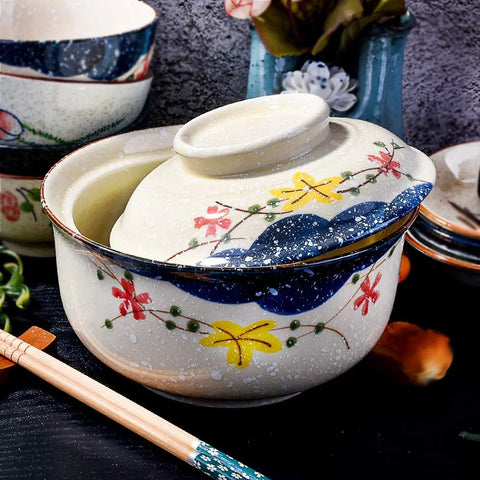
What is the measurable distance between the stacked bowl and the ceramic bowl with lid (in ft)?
0.52

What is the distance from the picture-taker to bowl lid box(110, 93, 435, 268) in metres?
0.54

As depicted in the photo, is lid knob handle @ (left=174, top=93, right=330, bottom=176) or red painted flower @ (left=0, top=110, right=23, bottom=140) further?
red painted flower @ (left=0, top=110, right=23, bottom=140)

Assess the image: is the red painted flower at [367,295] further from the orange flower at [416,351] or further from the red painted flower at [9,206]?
the red painted flower at [9,206]

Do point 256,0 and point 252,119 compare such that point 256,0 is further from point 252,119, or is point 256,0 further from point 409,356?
point 409,356

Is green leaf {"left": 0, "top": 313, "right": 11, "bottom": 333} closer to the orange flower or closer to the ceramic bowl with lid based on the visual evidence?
the ceramic bowl with lid

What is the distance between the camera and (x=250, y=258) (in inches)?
20.8

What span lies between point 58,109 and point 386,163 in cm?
41

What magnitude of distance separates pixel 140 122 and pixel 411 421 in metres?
0.52

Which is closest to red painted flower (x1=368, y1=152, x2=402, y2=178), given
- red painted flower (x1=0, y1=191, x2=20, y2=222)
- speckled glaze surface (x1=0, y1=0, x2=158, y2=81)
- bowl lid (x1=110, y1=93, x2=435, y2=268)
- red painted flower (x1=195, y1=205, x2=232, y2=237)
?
bowl lid (x1=110, y1=93, x2=435, y2=268)

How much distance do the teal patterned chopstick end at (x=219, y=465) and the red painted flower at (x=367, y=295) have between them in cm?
17

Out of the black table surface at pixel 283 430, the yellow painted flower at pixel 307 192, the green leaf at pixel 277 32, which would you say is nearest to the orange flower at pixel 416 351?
the black table surface at pixel 283 430

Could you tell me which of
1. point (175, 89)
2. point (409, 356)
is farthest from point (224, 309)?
point (175, 89)

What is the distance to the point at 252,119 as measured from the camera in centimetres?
65

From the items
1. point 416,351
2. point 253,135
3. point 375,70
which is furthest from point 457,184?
point 253,135
